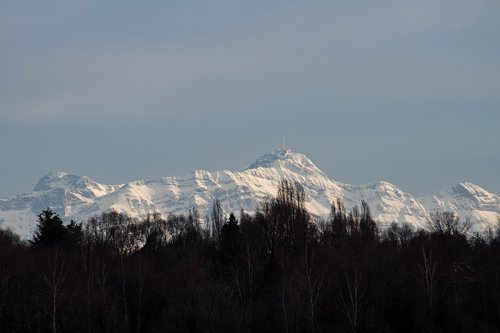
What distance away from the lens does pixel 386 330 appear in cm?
6438

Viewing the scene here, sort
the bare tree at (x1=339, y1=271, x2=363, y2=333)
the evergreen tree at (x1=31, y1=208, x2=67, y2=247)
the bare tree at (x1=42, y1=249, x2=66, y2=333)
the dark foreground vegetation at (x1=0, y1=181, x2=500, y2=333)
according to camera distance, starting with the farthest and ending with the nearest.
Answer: the evergreen tree at (x1=31, y1=208, x2=67, y2=247), the dark foreground vegetation at (x1=0, y1=181, x2=500, y2=333), the bare tree at (x1=339, y1=271, x2=363, y2=333), the bare tree at (x1=42, y1=249, x2=66, y2=333)

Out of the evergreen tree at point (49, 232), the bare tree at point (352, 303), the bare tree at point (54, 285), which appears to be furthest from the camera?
the evergreen tree at point (49, 232)

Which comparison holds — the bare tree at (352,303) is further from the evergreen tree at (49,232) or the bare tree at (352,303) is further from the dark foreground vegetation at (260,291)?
the evergreen tree at (49,232)

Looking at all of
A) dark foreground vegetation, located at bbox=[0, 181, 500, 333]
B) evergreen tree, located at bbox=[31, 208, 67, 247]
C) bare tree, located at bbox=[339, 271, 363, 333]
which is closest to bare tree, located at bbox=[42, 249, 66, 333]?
dark foreground vegetation, located at bbox=[0, 181, 500, 333]

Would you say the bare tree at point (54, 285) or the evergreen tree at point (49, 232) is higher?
the evergreen tree at point (49, 232)

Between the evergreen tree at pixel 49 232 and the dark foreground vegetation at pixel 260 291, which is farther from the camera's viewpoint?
the evergreen tree at pixel 49 232

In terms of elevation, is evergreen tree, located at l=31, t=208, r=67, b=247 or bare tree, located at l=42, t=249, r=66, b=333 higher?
evergreen tree, located at l=31, t=208, r=67, b=247

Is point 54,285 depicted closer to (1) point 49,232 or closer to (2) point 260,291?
(2) point 260,291

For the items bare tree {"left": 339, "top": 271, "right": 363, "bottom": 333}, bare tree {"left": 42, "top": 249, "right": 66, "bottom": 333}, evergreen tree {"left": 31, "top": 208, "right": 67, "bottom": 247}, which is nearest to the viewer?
bare tree {"left": 42, "top": 249, "right": 66, "bottom": 333}

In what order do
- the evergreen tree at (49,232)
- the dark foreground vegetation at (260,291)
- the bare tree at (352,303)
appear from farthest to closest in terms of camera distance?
the evergreen tree at (49,232), the dark foreground vegetation at (260,291), the bare tree at (352,303)

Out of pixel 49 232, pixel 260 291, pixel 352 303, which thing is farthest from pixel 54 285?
pixel 49 232

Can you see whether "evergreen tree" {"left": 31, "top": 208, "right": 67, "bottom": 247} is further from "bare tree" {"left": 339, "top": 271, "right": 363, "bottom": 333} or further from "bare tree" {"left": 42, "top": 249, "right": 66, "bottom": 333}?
"bare tree" {"left": 339, "top": 271, "right": 363, "bottom": 333}

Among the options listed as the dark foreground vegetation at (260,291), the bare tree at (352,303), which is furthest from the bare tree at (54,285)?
the bare tree at (352,303)

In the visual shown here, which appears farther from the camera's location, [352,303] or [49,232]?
[49,232]
